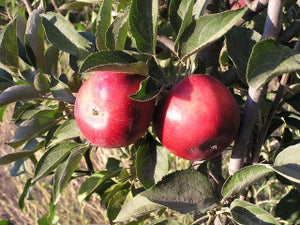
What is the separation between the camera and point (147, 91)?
1.58 feet

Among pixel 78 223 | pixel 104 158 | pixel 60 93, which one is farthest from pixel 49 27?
pixel 78 223

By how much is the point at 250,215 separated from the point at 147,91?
0.21m

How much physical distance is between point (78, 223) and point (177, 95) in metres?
2.34

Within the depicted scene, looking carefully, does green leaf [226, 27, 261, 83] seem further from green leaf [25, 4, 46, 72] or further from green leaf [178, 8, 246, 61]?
green leaf [25, 4, 46, 72]

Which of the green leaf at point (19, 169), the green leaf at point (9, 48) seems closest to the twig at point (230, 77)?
the green leaf at point (9, 48)

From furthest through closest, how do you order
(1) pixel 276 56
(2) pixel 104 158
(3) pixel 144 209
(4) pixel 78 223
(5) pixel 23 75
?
(4) pixel 78 223
(2) pixel 104 158
(5) pixel 23 75
(3) pixel 144 209
(1) pixel 276 56

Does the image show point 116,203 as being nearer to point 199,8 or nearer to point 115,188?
point 115,188

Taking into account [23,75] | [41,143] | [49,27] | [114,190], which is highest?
[49,27]

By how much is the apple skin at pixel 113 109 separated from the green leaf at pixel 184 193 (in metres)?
0.08

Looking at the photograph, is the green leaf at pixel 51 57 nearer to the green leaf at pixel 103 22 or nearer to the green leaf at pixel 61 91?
the green leaf at pixel 61 91

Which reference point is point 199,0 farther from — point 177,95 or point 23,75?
point 23,75

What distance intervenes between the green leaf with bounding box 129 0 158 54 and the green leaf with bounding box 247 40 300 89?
0.45ft

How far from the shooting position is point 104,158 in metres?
2.33

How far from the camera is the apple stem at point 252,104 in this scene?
0.46 metres
